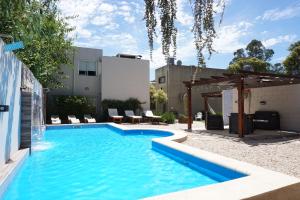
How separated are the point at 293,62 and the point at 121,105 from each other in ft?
57.9

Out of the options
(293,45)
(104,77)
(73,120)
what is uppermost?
(293,45)

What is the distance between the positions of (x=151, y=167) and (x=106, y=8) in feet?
16.9

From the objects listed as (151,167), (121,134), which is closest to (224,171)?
(151,167)

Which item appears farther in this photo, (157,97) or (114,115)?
(157,97)

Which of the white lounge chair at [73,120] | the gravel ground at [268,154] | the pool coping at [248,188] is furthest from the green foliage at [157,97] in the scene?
the pool coping at [248,188]

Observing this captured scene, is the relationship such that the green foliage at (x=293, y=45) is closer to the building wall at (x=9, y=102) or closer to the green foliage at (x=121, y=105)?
the green foliage at (x=121, y=105)

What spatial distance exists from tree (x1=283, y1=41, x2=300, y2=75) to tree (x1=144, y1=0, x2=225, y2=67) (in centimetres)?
2886

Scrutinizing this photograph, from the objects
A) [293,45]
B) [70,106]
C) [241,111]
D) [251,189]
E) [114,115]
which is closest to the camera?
[251,189]

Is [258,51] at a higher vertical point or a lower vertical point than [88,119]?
higher

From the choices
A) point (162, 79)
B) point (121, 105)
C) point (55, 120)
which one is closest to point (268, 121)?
point (121, 105)

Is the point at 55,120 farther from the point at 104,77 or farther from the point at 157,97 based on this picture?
the point at 157,97

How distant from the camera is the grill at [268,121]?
14625mm

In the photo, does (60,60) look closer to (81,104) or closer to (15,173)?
(81,104)

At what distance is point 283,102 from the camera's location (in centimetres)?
1484
